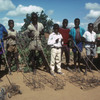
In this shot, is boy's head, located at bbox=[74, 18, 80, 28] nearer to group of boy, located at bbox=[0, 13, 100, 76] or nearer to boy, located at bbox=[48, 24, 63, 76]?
group of boy, located at bbox=[0, 13, 100, 76]

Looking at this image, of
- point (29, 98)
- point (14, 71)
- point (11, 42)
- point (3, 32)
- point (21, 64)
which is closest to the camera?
point (29, 98)

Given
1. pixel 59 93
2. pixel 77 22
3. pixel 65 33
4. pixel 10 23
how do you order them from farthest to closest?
pixel 65 33 → pixel 77 22 → pixel 10 23 → pixel 59 93

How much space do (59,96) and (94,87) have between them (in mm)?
1178

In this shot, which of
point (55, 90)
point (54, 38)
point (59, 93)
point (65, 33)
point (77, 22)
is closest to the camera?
point (59, 93)

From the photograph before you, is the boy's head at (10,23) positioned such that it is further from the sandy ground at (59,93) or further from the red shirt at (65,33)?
the sandy ground at (59,93)

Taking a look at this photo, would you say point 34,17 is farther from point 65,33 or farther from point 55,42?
point 65,33

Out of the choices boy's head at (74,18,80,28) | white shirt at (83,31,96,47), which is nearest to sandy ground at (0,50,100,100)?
white shirt at (83,31,96,47)

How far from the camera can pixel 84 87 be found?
160 inches

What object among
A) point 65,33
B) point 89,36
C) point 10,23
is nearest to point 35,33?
point 10,23

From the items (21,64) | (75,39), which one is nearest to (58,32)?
(75,39)

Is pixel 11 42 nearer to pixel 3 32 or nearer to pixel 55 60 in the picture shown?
pixel 3 32

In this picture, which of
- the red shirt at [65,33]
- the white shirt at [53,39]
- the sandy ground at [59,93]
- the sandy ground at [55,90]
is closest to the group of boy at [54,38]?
the white shirt at [53,39]

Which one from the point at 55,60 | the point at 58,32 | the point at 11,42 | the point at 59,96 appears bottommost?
the point at 59,96

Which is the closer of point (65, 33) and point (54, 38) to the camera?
point (54, 38)
